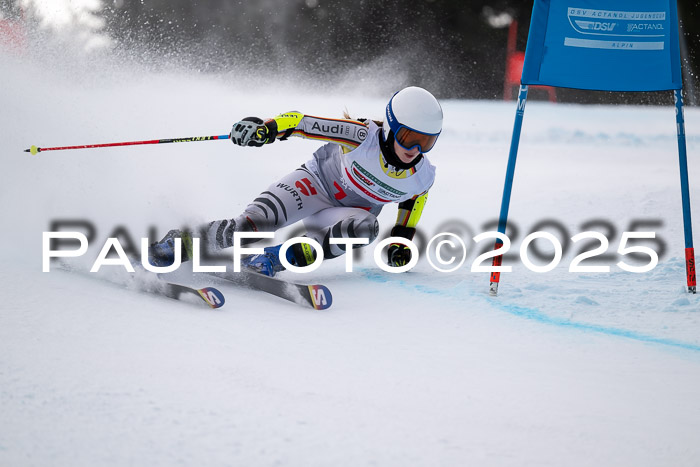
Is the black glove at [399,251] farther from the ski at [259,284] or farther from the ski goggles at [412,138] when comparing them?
the ski at [259,284]


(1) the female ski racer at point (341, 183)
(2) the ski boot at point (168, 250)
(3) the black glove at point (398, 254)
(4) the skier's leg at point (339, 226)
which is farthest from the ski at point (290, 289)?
(3) the black glove at point (398, 254)

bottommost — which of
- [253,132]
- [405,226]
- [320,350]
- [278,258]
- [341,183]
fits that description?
[320,350]

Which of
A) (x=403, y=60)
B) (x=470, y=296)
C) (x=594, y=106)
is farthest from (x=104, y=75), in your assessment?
(x=594, y=106)

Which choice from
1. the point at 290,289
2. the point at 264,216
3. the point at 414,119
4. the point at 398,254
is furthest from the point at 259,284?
the point at 414,119

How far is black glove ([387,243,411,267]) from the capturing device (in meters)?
3.36

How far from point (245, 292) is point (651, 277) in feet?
6.47

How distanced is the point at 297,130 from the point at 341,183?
381 millimetres

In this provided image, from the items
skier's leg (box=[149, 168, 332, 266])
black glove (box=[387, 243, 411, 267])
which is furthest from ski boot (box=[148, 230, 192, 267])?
black glove (box=[387, 243, 411, 267])

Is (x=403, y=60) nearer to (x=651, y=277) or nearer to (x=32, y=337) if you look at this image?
(x=651, y=277)

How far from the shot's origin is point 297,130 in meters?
3.02

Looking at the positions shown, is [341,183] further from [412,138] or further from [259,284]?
[259,284]

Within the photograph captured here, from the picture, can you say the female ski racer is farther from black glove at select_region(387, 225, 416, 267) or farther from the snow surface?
the snow surface

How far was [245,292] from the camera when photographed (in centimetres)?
282

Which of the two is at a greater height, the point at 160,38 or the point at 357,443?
the point at 160,38
